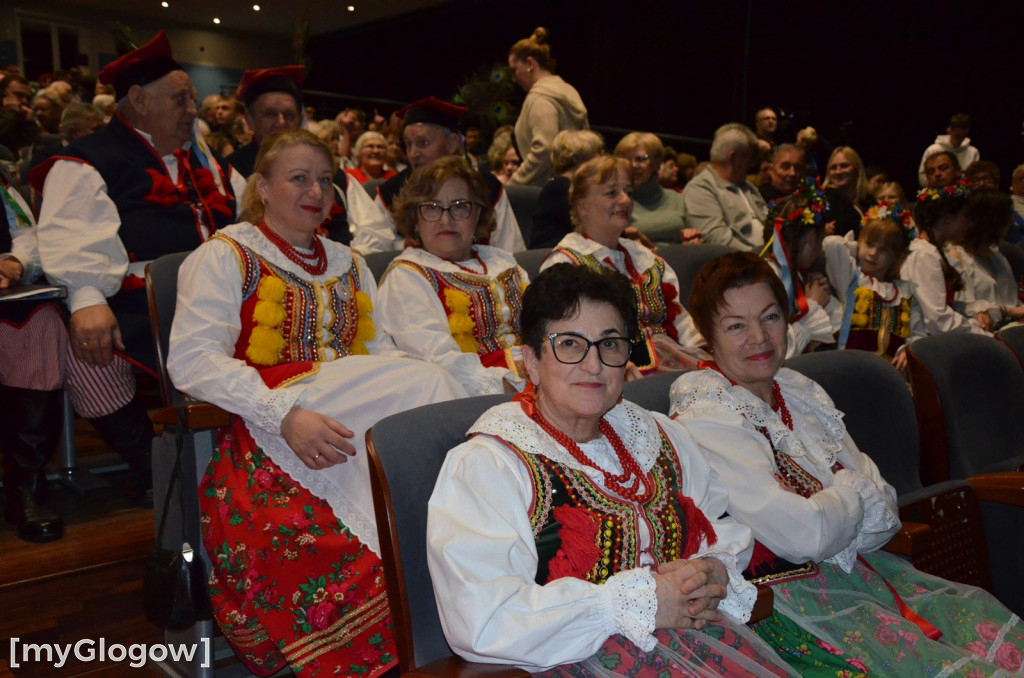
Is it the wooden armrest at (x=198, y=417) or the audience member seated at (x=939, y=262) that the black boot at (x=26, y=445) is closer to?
the wooden armrest at (x=198, y=417)

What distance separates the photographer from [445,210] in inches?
109

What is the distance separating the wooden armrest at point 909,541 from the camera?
1.91 metres

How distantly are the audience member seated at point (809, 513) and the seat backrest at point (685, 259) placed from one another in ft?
4.63

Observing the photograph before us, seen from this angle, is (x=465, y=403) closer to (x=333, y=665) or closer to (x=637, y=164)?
(x=333, y=665)

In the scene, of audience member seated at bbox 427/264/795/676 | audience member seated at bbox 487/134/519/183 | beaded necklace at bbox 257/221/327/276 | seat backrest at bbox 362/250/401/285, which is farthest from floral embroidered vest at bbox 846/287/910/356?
audience member seated at bbox 487/134/519/183

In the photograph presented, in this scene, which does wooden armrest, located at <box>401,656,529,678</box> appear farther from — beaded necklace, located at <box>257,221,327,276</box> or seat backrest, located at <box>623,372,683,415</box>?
beaded necklace, located at <box>257,221,327,276</box>

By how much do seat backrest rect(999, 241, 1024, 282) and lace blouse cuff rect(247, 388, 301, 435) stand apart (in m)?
4.27

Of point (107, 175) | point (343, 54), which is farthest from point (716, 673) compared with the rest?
point (343, 54)

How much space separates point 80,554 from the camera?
2738 mm

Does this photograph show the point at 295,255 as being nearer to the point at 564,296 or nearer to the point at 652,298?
the point at 564,296

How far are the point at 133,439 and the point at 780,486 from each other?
236 cm

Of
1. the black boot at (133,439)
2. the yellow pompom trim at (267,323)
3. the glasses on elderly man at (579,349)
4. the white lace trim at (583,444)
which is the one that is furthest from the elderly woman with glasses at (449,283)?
the black boot at (133,439)

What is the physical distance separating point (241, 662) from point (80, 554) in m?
0.87

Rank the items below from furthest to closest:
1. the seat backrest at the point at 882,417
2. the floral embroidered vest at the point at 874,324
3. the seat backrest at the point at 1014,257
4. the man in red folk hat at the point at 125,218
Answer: the seat backrest at the point at 1014,257
the floral embroidered vest at the point at 874,324
the man in red folk hat at the point at 125,218
the seat backrest at the point at 882,417
